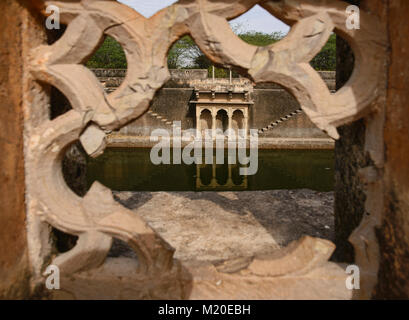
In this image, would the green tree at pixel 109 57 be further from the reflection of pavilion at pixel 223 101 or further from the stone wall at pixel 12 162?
the stone wall at pixel 12 162

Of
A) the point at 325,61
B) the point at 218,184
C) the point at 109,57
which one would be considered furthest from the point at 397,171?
the point at 325,61

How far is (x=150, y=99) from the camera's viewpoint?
113cm

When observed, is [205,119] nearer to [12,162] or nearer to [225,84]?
[225,84]

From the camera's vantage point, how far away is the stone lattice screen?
111cm

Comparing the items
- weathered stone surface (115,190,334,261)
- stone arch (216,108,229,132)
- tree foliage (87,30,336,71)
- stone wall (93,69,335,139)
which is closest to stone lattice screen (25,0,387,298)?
weathered stone surface (115,190,334,261)

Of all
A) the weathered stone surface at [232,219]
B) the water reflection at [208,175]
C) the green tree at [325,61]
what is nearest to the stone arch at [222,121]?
the water reflection at [208,175]

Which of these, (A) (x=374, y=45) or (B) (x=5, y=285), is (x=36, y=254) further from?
(A) (x=374, y=45)

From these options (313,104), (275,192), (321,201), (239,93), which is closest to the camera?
(313,104)

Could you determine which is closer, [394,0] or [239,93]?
[394,0]

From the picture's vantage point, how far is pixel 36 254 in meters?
1.17

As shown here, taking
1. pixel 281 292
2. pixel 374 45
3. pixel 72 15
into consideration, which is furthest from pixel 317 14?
pixel 281 292

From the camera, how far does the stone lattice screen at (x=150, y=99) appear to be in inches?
43.9

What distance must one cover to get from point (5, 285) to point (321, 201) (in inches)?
73.6

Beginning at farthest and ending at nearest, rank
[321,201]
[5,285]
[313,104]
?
[321,201] < [313,104] < [5,285]
